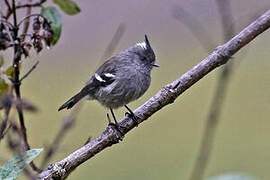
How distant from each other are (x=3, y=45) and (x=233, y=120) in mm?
5415

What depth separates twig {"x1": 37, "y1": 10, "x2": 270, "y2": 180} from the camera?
5.98 ft

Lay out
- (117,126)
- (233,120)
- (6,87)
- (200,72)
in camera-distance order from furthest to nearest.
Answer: (233,120) → (117,126) → (200,72) → (6,87)

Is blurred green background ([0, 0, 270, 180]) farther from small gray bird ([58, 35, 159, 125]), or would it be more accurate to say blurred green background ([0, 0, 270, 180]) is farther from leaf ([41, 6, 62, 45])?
leaf ([41, 6, 62, 45])

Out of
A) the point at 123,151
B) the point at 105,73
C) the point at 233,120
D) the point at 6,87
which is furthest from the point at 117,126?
the point at 233,120

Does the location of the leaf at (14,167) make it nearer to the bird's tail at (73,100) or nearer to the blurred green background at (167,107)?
the bird's tail at (73,100)

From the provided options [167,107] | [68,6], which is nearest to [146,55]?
[68,6]

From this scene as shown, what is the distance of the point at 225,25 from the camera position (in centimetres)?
202

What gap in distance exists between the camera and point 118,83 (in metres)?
3.32

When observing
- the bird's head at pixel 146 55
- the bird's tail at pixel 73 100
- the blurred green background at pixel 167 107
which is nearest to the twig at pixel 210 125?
the bird's tail at pixel 73 100

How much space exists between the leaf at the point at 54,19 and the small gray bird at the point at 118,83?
0.95 m

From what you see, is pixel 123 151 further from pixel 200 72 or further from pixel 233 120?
pixel 200 72

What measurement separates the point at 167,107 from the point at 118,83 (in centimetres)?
377

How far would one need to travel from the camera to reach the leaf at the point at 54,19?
2096 millimetres

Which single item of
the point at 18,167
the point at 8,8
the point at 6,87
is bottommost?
the point at 18,167
